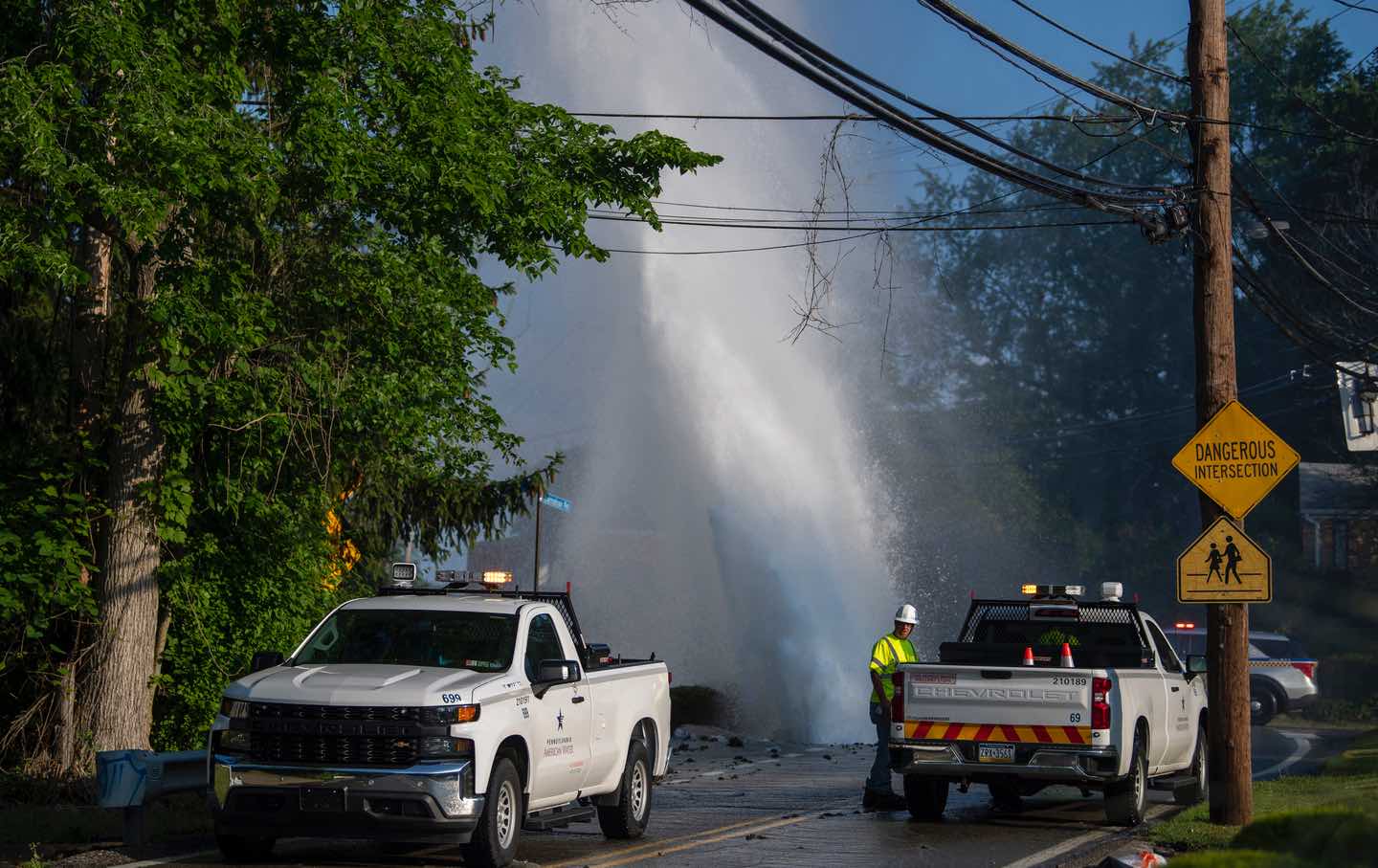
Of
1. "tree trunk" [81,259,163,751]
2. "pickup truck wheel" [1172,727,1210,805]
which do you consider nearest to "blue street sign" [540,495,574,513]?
"tree trunk" [81,259,163,751]

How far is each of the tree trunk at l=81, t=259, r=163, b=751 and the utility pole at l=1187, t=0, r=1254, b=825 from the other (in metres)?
9.74

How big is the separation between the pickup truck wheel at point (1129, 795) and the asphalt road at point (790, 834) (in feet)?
0.70

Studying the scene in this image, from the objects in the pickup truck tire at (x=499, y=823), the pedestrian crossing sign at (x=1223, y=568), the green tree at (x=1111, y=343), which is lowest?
the pickup truck tire at (x=499, y=823)

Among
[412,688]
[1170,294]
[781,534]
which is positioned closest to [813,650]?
[781,534]

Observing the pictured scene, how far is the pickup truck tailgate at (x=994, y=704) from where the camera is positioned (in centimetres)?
1366

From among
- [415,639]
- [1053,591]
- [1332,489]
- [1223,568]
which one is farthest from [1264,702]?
[415,639]

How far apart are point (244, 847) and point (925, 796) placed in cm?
644

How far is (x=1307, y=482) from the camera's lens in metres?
55.2

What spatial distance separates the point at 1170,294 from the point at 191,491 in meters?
62.3

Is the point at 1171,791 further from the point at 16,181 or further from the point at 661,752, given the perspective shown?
the point at 16,181

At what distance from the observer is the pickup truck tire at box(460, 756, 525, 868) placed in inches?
410

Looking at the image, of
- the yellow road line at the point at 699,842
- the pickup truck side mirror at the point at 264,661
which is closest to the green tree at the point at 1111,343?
the yellow road line at the point at 699,842

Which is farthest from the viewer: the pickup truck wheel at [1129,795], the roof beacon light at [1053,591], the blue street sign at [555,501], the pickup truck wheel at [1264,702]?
the pickup truck wheel at [1264,702]

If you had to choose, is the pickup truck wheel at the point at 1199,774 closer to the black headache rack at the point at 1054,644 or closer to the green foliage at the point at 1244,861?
the black headache rack at the point at 1054,644
